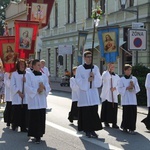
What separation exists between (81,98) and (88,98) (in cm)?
18

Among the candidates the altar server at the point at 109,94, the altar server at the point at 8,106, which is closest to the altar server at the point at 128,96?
the altar server at the point at 109,94

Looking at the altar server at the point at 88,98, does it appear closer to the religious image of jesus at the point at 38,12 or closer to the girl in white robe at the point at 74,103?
the girl in white robe at the point at 74,103

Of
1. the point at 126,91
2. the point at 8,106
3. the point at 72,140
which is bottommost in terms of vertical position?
the point at 72,140

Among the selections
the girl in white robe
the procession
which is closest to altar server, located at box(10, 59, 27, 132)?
the procession

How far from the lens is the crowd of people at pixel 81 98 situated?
28.9 feet

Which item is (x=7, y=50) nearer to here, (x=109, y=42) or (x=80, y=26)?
(x=109, y=42)

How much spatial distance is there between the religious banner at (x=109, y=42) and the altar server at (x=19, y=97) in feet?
8.80

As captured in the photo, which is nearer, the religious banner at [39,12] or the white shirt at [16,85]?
the white shirt at [16,85]

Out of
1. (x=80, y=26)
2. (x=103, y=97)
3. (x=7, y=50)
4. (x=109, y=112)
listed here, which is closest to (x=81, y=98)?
(x=109, y=112)

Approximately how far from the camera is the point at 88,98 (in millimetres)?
9305

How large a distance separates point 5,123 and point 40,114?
2966 mm

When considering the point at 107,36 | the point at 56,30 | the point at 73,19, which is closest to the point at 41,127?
the point at 107,36

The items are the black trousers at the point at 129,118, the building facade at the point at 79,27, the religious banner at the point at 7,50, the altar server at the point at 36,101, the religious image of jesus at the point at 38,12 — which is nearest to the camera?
the altar server at the point at 36,101

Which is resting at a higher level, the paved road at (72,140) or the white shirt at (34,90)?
the white shirt at (34,90)
